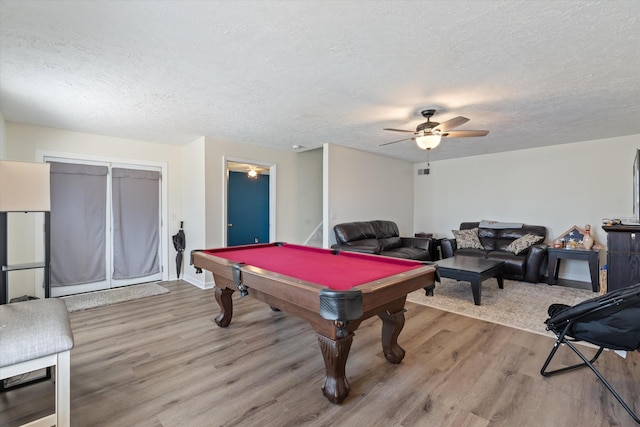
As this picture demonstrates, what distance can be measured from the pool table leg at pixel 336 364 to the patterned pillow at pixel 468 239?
4.45 meters

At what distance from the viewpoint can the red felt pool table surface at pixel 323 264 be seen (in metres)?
2.02

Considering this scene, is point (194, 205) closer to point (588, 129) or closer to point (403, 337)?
point (403, 337)

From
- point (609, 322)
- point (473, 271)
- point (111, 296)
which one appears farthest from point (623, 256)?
point (111, 296)

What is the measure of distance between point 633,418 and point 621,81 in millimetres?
2627

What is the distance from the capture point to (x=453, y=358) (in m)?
2.36

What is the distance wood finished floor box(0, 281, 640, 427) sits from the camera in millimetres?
1705

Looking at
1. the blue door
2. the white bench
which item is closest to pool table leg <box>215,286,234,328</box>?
the white bench

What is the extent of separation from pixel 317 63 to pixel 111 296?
13.6 feet

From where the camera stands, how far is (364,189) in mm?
5668

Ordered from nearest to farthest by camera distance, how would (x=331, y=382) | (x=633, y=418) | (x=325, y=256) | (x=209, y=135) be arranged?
(x=633, y=418) → (x=331, y=382) → (x=325, y=256) → (x=209, y=135)

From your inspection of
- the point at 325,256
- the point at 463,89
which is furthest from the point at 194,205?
the point at 463,89

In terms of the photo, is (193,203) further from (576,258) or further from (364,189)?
(576,258)

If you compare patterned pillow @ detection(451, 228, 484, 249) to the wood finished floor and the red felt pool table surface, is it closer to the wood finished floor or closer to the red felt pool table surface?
the wood finished floor

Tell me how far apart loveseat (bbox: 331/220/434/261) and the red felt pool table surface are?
1474 mm
